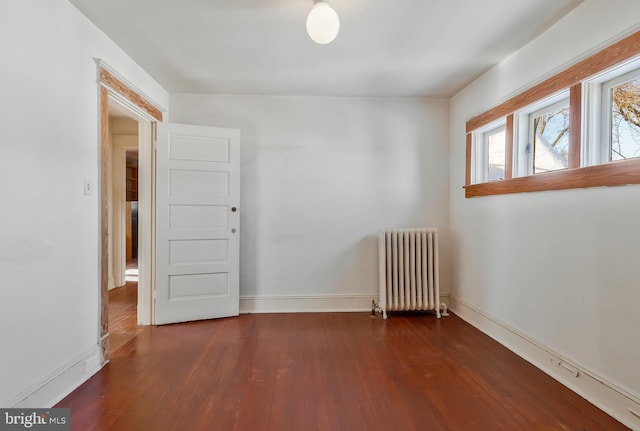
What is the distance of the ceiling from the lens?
1.92m

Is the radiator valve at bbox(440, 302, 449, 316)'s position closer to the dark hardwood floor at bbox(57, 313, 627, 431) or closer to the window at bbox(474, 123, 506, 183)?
the dark hardwood floor at bbox(57, 313, 627, 431)

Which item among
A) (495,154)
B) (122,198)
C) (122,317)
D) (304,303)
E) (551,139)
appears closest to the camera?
(551,139)

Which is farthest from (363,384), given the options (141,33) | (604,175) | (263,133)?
(141,33)

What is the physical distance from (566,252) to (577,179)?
1.54 ft

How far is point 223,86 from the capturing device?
3.18 metres

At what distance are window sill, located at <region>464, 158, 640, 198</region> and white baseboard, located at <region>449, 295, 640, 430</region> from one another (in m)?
1.09

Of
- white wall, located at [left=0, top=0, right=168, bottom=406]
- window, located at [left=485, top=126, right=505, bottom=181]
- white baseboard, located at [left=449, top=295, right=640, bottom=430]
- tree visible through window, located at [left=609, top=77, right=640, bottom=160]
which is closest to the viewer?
white wall, located at [left=0, top=0, right=168, bottom=406]

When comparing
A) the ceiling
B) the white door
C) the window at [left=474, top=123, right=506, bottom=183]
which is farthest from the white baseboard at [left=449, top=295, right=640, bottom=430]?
the white door

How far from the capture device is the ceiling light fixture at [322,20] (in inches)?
69.7

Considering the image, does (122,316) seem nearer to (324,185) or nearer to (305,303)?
(305,303)

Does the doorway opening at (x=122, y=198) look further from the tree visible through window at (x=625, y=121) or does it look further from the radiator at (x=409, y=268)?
the tree visible through window at (x=625, y=121)

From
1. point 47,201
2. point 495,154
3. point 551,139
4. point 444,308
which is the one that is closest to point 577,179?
point 551,139

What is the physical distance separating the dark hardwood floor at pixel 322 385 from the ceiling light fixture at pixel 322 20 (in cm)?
215

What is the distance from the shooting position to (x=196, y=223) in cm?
314
